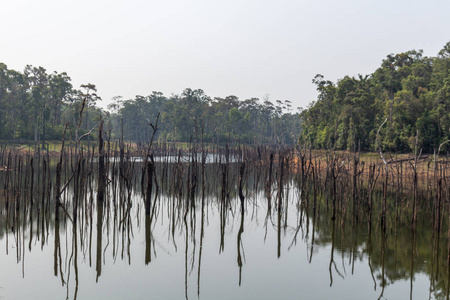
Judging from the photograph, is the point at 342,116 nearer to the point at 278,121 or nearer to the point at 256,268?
the point at 256,268

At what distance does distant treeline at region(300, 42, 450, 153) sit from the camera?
31.7 m

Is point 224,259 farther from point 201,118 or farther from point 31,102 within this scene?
point 201,118

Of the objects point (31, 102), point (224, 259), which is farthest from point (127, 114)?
point (224, 259)

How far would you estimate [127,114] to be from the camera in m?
78.9

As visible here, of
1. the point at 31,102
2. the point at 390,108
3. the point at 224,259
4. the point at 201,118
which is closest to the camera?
the point at 224,259

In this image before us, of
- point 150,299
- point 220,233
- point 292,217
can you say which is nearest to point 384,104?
point 292,217

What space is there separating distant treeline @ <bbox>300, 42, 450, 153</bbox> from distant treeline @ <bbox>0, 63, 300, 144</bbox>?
6284 millimetres

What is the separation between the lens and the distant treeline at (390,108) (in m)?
31.7

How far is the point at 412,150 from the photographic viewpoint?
3188 cm

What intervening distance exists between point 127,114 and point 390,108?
57.8m

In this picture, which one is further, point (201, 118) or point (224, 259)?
point (201, 118)

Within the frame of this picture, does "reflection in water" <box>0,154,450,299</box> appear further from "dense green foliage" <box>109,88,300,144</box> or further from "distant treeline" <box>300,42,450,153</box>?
"dense green foliage" <box>109,88,300,144</box>

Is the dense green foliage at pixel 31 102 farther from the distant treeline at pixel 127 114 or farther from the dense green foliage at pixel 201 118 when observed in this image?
the dense green foliage at pixel 201 118

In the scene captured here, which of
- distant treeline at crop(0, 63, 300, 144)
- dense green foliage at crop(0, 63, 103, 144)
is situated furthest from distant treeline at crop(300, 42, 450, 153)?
dense green foliage at crop(0, 63, 103, 144)
